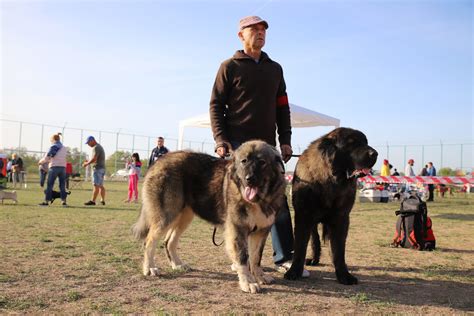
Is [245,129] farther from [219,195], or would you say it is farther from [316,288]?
[316,288]

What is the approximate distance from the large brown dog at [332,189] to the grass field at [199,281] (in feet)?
1.10

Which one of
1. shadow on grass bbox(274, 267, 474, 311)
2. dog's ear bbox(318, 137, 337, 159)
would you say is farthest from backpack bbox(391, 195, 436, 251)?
dog's ear bbox(318, 137, 337, 159)

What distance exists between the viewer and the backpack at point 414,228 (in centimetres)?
641

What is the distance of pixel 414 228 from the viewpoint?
645 cm

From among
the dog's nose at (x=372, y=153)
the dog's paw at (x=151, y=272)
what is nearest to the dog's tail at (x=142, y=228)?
the dog's paw at (x=151, y=272)

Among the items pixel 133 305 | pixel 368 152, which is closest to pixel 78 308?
pixel 133 305

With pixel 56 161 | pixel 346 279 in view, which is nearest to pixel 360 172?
pixel 346 279

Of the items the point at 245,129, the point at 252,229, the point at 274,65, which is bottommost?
the point at 252,229

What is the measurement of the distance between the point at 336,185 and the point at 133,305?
7.28ft

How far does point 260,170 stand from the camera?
3695 mm

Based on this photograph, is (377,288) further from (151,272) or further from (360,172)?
(151,272)

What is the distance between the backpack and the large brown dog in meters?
2.74

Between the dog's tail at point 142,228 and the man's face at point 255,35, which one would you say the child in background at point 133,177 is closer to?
the dog's tail at point 142,228

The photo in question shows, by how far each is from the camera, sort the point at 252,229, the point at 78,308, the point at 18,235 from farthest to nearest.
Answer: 1. the point at 18,235
2. the point at 252,229
3. the point at 78,308
